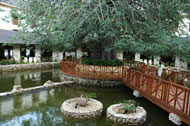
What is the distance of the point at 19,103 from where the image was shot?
27.0ft

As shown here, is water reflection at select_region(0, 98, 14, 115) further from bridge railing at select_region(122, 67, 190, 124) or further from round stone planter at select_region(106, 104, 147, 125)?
bridge railing at select_region(122, 67, 190, 124)

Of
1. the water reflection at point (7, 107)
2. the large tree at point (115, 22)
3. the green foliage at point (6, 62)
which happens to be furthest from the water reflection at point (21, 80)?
the large tree at point (115, 22)

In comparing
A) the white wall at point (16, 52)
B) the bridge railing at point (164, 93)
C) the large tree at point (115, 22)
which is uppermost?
the large tree at point (115, 22)

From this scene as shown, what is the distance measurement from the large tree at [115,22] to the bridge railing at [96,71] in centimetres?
239

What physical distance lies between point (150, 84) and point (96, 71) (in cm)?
532

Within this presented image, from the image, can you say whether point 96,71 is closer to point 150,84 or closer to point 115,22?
point 115,22

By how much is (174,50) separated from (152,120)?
157 inches

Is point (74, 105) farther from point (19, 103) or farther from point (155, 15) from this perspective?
point (155, 15)

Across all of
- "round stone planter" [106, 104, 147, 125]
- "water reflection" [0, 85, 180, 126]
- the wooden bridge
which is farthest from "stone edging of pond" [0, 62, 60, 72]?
"round stone planter" [106, 104, 147, 125]

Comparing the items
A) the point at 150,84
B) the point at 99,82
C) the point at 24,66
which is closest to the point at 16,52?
the point at 24,66

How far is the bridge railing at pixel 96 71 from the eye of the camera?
12.1 m

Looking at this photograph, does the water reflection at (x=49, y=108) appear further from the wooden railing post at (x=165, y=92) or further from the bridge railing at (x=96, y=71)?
the bridge railing at (x=96, y=71)

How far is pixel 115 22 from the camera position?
9758mm

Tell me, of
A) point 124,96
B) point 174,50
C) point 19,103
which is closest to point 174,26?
point 174,50
